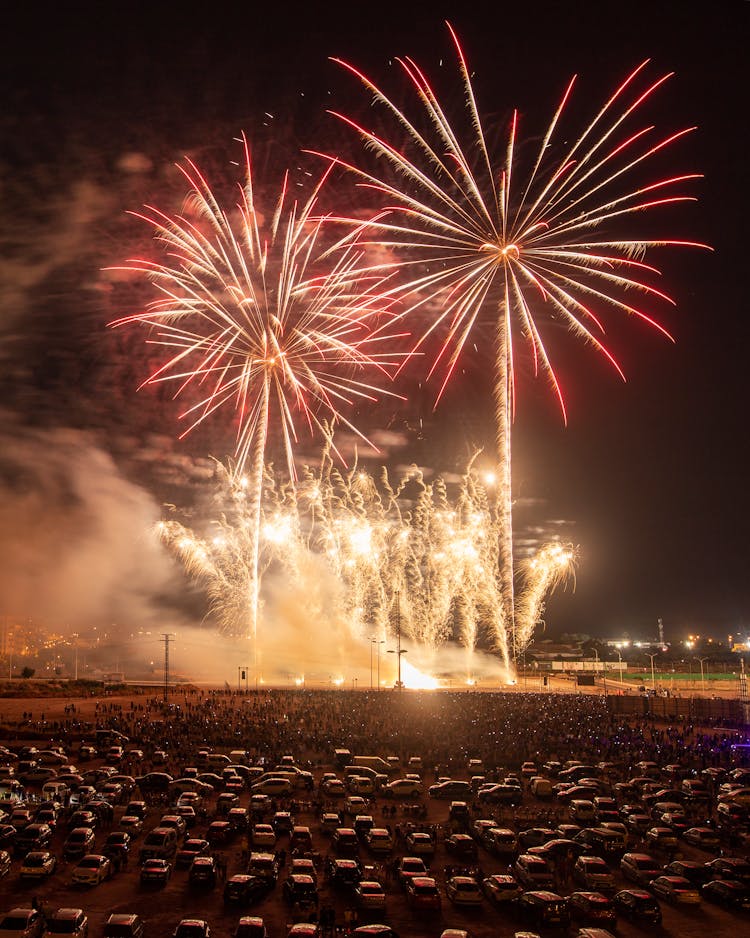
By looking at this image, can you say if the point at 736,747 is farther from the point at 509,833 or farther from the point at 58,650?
the point at 58,650

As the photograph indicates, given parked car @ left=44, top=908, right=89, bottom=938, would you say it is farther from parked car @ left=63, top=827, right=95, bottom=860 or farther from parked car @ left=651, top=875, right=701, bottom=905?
parked car @ left=651, top=875, right=701, bottom=905

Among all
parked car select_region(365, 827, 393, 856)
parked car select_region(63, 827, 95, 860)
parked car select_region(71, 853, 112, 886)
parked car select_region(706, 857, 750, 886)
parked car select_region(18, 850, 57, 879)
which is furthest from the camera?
parked car select_region(365, 827, 393, 856)

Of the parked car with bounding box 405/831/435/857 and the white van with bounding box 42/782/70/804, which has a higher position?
the white van with bounding box 42/782/70/804

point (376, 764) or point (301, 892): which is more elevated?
point (376, 764)

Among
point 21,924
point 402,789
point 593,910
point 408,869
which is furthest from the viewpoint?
point 402,789

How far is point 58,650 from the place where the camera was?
234 feet

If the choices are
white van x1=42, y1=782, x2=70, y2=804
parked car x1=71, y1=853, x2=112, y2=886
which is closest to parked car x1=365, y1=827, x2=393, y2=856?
parked car x1=71, y1=853, x2=112, y2=886

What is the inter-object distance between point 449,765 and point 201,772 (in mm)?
7455

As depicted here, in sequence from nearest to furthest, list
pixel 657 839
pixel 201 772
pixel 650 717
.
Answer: pixel 657 839, pixel 201 772, pixel 650 717

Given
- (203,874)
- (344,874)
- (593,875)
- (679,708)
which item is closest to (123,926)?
(203,874)

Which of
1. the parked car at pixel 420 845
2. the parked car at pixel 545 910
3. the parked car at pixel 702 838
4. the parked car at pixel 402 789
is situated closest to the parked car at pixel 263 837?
the parked car at pixel 420 845

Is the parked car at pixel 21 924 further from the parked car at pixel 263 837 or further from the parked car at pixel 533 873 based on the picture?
the parked car at pixel 533 873

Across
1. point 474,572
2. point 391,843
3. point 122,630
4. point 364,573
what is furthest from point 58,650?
point 391,843

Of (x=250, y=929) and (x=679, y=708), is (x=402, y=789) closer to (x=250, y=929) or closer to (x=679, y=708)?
(x=250, y=929)
